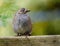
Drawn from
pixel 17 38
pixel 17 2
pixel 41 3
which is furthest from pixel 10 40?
pixel 41 3

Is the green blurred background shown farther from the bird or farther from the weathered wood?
the weathered wood

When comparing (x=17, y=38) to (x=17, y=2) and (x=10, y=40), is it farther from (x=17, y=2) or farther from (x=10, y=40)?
(x=17, y=2)

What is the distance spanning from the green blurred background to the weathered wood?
792 millimetres

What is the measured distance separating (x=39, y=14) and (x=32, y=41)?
1.10 meters

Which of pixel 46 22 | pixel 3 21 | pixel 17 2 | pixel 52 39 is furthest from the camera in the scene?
pixel 46 22

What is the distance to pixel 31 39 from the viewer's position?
1255 mm

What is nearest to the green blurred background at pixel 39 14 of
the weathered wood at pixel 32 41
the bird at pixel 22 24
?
the bird at pixel 22 24

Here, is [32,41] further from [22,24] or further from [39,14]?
[39,14]

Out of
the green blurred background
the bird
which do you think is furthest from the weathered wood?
the green blurred background

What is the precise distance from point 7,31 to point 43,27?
0.37 meters

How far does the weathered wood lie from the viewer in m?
1.24

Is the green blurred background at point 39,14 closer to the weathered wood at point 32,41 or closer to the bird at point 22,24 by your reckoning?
the bird at point 22,24

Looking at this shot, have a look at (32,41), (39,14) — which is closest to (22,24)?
(32,41)

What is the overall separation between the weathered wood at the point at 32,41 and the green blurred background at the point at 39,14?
31.2 inches
